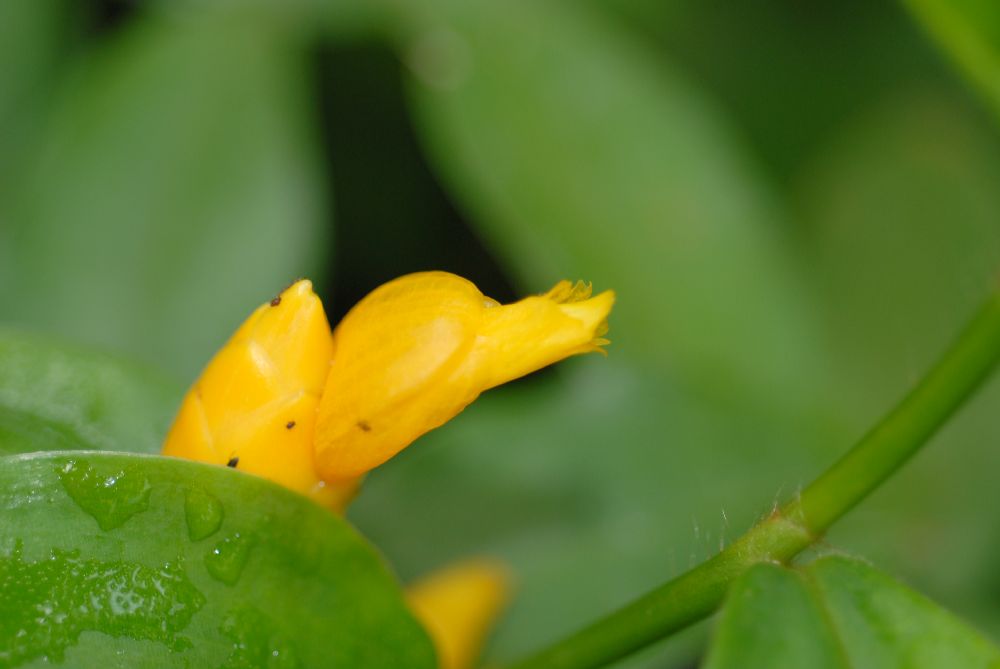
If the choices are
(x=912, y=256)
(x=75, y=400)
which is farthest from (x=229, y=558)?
(x=912, y=256)

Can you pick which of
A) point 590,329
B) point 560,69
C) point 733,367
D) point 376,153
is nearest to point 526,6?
point 560,69

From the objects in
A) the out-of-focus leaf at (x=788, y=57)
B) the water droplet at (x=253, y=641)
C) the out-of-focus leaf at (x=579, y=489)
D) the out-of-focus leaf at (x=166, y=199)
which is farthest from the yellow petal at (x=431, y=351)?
the out-of-focus leaf at (x=788, y=57)

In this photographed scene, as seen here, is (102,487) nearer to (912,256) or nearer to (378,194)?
(378,194)

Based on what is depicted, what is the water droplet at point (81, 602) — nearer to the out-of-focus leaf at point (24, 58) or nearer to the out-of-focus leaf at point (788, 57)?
the out-of-focus leaf at point (24, 58)

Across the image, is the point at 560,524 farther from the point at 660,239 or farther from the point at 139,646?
the point at 139,646

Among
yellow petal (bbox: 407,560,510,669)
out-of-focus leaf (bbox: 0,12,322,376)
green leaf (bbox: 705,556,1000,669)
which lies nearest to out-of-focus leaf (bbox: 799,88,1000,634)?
yellow petal (bbox: 407,560,510,669)
